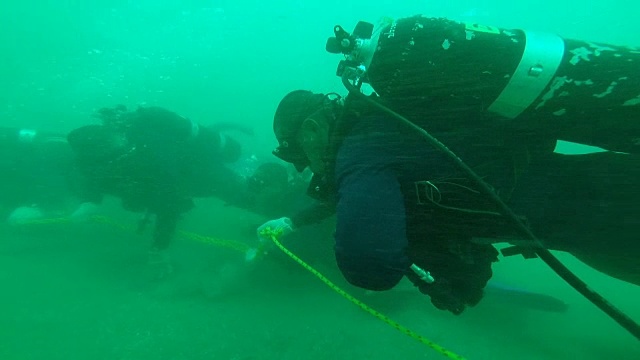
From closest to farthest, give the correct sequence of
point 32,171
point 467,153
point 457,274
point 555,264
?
point 555,264
point 467,153
point 457,274
point 32,171

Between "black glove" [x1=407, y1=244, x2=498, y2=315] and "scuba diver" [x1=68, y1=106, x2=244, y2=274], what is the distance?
5393 millimetres

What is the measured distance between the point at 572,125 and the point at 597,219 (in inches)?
24.4

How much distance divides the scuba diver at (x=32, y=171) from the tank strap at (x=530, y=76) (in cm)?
737

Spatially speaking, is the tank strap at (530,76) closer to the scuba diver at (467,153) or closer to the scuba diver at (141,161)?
the scuba diver at (467,153)

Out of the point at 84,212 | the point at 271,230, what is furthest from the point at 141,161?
the point at 271,230

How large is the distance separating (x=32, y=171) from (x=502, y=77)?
8.16 m

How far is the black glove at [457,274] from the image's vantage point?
7.42ft

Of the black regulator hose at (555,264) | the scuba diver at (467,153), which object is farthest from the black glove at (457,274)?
the black regulator hose at (555,264)

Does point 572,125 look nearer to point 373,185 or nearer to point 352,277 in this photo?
point 373,185

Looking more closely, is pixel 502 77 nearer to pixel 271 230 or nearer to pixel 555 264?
pixel 555 264

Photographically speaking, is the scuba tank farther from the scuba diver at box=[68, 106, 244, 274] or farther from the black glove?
the scuba diver at box=[68, 106, 244, 274]

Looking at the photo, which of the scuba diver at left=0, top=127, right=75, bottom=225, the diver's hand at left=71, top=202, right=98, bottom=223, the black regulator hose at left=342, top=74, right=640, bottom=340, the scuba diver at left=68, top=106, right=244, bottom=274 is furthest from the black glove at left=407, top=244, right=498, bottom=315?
the scuba diver at left=0, top=127, right=75, bottom=225

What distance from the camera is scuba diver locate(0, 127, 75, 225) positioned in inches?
281

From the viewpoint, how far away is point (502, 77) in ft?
6.63
